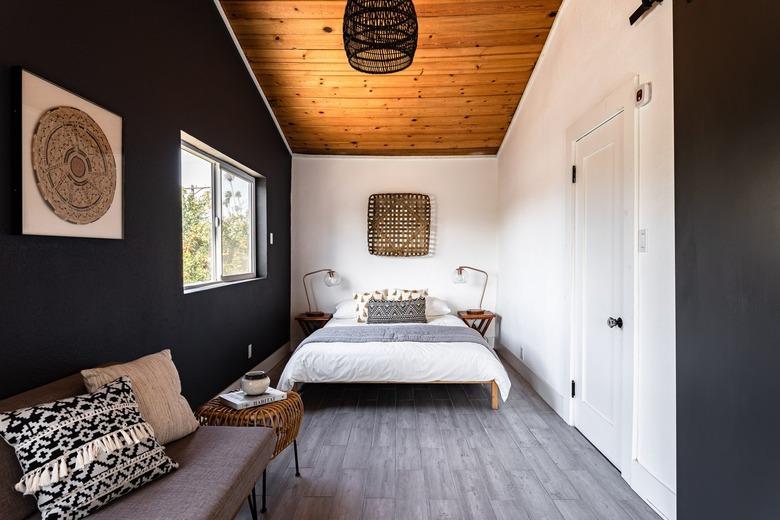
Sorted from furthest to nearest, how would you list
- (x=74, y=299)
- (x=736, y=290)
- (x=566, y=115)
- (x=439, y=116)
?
(x=439, y=116)
(x=566, y=115)
(x=74, y=299)
(x=736, y=290)

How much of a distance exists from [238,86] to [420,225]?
102 inches

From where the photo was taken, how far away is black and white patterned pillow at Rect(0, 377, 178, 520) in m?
1.13

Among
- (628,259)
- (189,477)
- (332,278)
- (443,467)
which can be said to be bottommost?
(443,467)

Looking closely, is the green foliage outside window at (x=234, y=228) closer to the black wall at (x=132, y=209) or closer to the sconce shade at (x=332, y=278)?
the black wall at (x=132, y=209)

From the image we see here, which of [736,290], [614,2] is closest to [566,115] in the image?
[614,2]

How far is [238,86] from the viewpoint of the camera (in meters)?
3.37

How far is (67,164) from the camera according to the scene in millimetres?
1616

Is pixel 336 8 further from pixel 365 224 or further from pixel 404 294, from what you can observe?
pixel 404 294

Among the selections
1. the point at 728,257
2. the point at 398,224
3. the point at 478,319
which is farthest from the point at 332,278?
the point at 728,257

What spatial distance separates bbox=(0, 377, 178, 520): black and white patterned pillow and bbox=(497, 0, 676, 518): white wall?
215 cm

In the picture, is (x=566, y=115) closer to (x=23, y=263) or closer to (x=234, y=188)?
(x=234, y=188)

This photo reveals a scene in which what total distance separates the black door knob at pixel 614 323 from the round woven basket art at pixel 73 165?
268 cm

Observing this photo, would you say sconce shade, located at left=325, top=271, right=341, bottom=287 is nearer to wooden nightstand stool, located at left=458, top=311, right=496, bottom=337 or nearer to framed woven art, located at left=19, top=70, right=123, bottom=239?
wooden nightstand stool, located at left=458, top=311, right=496, bottom=337

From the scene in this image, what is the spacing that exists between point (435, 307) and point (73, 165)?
364 centimetres
